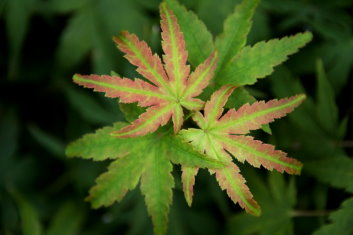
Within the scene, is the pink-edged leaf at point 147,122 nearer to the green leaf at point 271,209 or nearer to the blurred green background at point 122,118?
the blurred green background at point 122,118

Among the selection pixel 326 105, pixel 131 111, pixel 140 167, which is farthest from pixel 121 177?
pixel 326 105

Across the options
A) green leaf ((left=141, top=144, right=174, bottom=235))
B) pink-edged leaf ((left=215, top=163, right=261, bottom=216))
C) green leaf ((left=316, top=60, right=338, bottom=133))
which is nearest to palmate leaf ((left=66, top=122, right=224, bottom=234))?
green leaf ((left=141, top=144, right=174, bottom=235))

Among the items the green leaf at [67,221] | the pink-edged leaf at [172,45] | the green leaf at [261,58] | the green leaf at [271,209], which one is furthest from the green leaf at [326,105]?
the green leaf at [67,221]

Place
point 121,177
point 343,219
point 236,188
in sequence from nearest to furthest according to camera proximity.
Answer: point 236,188 → point 121,177 → point 343,219

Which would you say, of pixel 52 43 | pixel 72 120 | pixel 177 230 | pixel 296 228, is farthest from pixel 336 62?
pixel 52 43

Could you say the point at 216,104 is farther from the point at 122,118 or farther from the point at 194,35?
the point at 122,118

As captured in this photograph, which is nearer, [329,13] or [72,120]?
[329,13]

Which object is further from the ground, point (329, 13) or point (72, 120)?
point (329, 13)

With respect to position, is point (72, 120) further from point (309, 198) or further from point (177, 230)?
point (309, 198)
